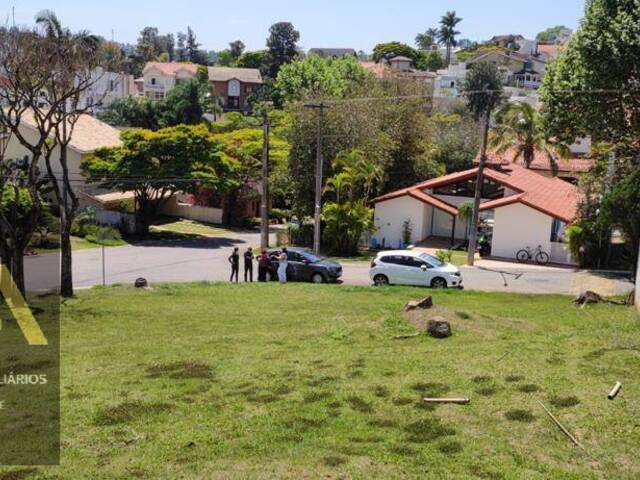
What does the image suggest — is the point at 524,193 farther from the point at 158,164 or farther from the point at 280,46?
the point at 280,46

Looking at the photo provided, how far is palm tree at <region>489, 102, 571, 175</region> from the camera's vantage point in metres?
49.6

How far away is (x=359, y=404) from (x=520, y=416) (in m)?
2.67

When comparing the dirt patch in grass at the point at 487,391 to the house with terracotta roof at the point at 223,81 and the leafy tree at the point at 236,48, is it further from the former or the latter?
→ the leafy tree at the point at 236,48

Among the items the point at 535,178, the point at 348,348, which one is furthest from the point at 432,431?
the point at 535,178

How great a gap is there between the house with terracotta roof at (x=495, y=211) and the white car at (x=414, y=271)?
969 centimetres

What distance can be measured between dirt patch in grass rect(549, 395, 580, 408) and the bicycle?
78.7ft

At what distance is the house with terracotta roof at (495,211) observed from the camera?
3559 centimetres

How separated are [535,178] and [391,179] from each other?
8804 millimetres

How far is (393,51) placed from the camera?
140 metres

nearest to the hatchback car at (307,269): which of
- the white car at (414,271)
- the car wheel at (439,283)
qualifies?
the white car at (414,271)

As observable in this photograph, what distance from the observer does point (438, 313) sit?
18125 millimetres

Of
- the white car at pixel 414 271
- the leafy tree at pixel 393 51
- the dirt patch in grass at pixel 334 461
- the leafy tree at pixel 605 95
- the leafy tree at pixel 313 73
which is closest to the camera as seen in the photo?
the dirt patch in grass at pixel 334 461

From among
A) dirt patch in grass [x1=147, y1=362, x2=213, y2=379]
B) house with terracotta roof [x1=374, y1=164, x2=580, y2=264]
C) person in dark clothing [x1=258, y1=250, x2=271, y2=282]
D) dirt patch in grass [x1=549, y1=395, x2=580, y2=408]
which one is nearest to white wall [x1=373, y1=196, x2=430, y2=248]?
house with terracotta roof [x1=374, y1=164, x2=580, y2=264]

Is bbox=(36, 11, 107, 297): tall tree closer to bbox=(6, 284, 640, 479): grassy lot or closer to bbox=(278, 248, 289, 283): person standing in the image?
bbox=(6, 284, 640, 479): grassy lot
